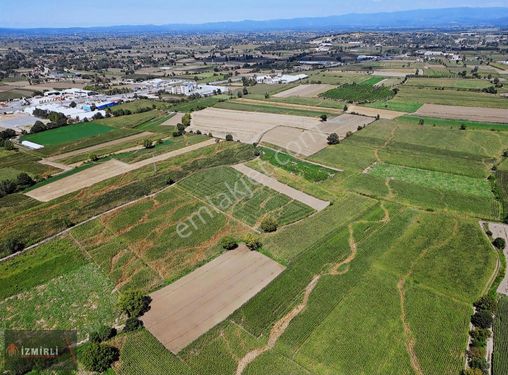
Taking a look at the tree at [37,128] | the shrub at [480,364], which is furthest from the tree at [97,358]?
the tree at [37,128]

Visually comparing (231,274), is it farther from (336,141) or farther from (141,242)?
(336,141)

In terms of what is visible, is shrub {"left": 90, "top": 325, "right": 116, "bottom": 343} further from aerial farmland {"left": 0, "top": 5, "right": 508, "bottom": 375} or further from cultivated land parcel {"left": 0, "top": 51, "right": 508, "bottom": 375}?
cultivated land parcel {"left": 0, "top": 51, "right": 508, "bottom": 375}

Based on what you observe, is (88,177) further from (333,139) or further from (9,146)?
(333,139)

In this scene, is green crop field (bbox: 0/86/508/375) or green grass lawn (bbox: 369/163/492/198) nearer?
green crop field (bbox: 0/86/508/375)

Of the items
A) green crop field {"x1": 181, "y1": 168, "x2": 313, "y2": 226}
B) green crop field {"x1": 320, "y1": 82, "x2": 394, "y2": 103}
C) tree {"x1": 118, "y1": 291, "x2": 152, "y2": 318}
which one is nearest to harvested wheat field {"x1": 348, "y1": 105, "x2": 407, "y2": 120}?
green crop field {"x1": 320, "y1": 82, "x2": 394, "y2": 103}

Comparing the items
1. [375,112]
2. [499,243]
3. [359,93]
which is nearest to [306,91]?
[359,93]
